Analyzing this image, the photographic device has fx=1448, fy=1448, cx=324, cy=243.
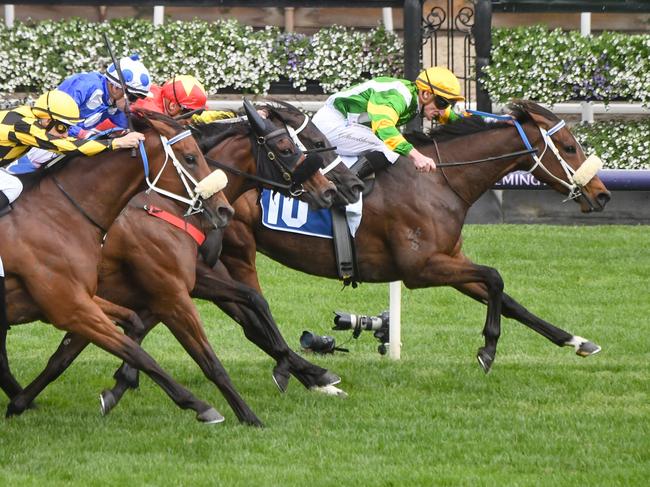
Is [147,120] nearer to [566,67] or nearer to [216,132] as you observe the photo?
[216,132]

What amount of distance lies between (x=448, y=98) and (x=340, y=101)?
706 mm

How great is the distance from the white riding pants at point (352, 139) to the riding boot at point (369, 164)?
0.04 m

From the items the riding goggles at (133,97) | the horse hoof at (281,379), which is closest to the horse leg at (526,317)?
the horse hoof at (281,379)

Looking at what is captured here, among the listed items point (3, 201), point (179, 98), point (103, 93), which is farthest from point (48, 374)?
point (179, 98)

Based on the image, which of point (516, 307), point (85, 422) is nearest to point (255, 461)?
point (85, 422)

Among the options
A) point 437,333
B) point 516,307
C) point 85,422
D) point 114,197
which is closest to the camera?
point 114,197

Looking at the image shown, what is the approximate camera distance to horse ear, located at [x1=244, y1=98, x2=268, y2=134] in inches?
318

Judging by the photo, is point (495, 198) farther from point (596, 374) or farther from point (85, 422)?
point (85, 422)

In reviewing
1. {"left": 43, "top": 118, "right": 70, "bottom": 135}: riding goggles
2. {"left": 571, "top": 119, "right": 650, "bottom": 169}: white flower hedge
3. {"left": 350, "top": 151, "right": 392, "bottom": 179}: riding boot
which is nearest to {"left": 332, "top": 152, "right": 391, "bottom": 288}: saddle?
{"left": 350, "top": 151, "right": 392, "bottom": 179}: riding boot

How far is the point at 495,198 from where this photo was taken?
49.1 feet

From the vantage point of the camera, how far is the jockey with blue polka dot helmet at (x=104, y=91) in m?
8.28

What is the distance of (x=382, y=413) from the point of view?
7.97m

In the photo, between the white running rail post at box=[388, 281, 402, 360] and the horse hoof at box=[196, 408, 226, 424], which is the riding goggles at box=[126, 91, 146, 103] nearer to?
the horse hoof at box=[196, 408, 226, 424]

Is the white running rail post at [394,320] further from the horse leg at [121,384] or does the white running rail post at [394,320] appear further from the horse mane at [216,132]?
the horse leg at [121,384]
